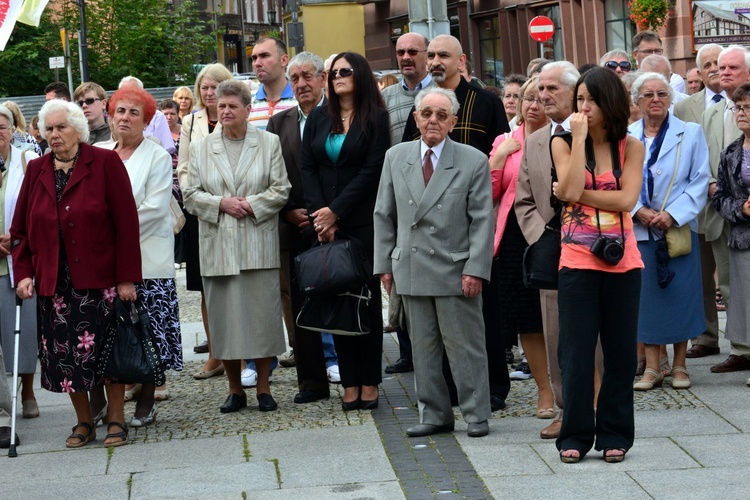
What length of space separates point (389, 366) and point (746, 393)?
2.64 m

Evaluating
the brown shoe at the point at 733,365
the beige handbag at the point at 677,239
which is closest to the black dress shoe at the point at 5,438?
the beige handbag at the point at 677,239

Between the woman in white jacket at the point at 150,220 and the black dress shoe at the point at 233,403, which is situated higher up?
the woman in white jacket at the point at 150,220

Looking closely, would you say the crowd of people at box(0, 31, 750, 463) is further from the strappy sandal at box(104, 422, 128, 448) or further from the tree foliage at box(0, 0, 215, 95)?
the tree foliage at box(0, 0, 215, 95)

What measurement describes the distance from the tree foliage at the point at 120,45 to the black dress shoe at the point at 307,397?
2234 centimetres

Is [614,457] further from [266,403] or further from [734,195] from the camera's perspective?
[734,195]

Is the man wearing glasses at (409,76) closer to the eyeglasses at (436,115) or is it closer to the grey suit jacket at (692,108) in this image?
the eyeglasses at (436,115)

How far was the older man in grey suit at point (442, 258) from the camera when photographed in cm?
747

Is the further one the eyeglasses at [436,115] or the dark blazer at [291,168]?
the dark blazer at [291,168]

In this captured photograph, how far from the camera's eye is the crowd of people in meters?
6.82

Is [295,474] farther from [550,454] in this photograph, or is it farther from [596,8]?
[596,8]

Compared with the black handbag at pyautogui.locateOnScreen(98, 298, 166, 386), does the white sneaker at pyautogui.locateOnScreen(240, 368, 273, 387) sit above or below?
below

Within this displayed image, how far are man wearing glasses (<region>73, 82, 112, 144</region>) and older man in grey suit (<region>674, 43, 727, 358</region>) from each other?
431cm

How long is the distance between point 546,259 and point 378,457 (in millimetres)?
1385

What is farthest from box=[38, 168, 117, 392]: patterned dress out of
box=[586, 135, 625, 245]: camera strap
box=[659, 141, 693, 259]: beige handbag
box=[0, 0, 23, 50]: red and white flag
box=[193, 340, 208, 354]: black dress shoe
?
box=[0, 0, 23, 50]: red and white flag
